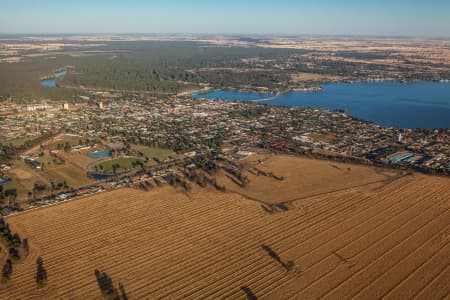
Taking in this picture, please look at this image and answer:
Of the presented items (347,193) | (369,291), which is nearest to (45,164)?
(347,193)

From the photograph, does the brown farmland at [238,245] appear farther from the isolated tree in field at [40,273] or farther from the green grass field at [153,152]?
the green grass field at [153,152]

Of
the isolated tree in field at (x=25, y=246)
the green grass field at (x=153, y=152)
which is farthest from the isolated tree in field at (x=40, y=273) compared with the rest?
the green grass field at (x=153, y=152)

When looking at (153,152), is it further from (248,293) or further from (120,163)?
(248,293)

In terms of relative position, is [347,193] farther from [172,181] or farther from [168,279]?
[168,279]

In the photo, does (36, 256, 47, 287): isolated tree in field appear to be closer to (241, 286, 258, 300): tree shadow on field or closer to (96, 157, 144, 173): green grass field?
(241, 286, 258, 300): tree shadow on field

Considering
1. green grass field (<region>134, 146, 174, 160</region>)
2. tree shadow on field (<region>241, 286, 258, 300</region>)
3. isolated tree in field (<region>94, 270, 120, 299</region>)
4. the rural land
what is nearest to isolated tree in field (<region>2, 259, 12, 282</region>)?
the rural land

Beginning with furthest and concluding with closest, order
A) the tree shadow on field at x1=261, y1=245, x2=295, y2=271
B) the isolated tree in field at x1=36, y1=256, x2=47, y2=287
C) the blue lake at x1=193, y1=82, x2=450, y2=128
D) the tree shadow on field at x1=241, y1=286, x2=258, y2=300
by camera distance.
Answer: the blue lake at x1=193, y1=82, x2=450, y2=128, the tree shadow on field at x1=261, y1=245, x2=295, y2=271, the isolated tree in field at x1=36, y1=256, x2=47, y2=287, the tree shadow on field at x1=241, y1=286, x2=258, y2=300

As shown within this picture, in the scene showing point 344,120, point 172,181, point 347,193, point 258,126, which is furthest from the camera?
point 344,120
